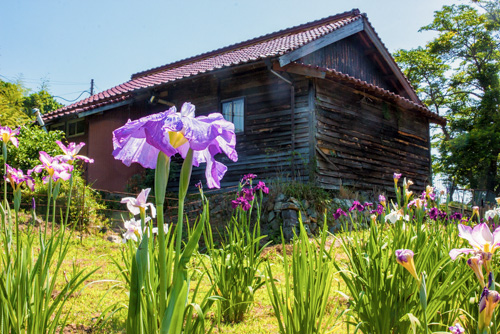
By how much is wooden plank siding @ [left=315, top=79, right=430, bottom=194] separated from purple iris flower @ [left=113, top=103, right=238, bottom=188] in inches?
303

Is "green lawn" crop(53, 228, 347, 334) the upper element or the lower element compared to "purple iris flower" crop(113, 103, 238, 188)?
lower

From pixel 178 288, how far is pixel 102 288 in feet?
10.2

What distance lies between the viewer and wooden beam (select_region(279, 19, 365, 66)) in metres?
8.48

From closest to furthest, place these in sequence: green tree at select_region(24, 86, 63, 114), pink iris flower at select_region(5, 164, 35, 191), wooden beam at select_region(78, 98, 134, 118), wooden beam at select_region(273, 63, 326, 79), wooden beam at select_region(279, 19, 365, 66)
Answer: pink iris flower at select_region(5, 164, 35, 191)
wooden beam at select_region(279, 19, 365, 66)
wooden beam at select_region(273, 63, 326, 79)
wooden beam at select_region(78, 98, 134, 118)
green tree at select_region(24, 86, 63, 114)

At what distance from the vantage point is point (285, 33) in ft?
44.7

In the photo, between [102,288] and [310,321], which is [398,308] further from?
[102,288]

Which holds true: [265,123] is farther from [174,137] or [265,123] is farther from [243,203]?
[174,137]

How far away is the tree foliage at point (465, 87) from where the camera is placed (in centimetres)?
1917

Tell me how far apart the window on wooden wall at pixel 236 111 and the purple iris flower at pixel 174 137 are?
29.3ft

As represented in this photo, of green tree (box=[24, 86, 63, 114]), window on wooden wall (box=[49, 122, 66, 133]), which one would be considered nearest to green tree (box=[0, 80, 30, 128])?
window on wooden wall (box=[49, 122, 66, 133])

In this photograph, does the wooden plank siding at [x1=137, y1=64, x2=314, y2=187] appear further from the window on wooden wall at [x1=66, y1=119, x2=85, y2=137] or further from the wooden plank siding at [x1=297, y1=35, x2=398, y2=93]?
the window on wooden wall at [x1=66, y1=119, x2=85, y2=137]

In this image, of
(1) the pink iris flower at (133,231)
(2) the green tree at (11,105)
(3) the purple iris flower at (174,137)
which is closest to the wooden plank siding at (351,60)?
(2) the green tree at (11,105)

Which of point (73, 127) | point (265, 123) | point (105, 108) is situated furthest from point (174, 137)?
point (73, 127)

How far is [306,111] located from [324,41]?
2.10 metres
